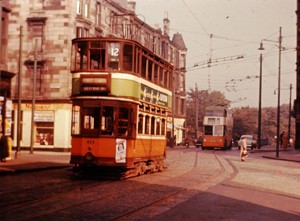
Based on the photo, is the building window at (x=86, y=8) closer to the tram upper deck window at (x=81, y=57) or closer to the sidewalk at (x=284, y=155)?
the sidewalk at (x=284, y=155)

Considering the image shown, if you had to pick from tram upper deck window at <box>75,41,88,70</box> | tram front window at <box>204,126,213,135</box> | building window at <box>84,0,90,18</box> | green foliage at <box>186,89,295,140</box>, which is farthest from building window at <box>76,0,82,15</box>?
green foliage at <box>186,89,295,140</box>

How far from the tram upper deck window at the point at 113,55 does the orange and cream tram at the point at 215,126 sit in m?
33.2

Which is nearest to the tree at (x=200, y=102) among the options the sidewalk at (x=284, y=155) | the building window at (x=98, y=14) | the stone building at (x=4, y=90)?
the sidewalk at (x=284, y=155)

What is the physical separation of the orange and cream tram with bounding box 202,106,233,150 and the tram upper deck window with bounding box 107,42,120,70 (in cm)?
3325

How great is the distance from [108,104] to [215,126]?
113 ft

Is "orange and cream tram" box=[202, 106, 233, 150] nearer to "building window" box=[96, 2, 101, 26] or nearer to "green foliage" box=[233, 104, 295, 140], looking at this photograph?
"building window" box=[96, 2, 101, 26]

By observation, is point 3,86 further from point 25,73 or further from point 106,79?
point 25,73

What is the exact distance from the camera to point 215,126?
49.6 meters

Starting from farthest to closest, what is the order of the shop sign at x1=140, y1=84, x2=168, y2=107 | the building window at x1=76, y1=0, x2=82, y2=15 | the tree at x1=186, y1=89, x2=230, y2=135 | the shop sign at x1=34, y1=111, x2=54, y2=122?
the tree at x1=186, y1=89, x2=230, y2=135
the building window at x1=76, y1=0, x2=82, y2=15
the shop sign at x1=34, y1=111, x2=54, y2=122
the shop sign at x1=140, y1=84, x2=168, y2=107

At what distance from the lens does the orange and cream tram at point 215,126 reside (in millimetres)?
49188

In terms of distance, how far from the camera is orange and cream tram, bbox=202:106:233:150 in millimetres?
49188

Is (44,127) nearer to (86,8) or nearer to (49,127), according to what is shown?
(49,127)

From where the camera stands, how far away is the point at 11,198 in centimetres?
1115

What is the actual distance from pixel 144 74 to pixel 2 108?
975 centimetres
